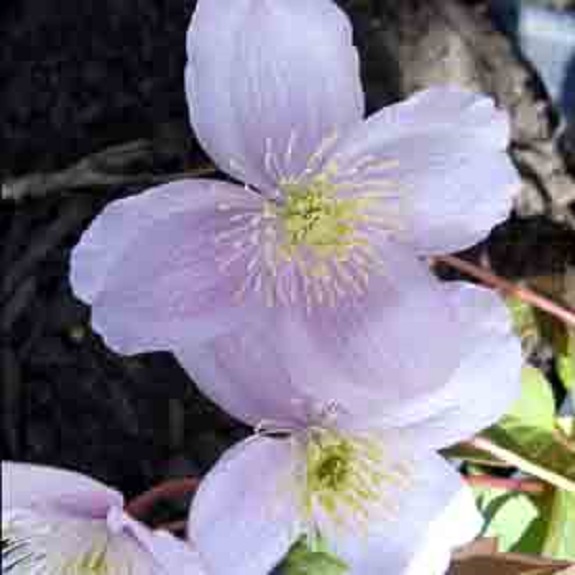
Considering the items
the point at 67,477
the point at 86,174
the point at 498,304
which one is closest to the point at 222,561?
the point at 67,477

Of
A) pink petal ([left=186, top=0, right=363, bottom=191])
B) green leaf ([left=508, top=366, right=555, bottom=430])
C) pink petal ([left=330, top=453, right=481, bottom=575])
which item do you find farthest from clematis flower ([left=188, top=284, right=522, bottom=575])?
green leaf ([left=508, top=366, right=555, bottom=430])

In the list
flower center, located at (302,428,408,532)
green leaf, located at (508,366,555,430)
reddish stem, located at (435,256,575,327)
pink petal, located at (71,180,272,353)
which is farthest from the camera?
green leaf, located at (508,366,555,430)

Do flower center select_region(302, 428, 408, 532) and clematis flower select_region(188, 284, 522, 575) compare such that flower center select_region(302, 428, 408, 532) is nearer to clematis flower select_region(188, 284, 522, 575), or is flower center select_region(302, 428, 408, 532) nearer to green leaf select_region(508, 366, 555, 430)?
clematis flower select_region(188, 284, 522, 575)

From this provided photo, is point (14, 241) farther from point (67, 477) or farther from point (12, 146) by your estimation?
point (67, 477)

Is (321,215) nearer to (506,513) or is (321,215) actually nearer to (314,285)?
(314,285)

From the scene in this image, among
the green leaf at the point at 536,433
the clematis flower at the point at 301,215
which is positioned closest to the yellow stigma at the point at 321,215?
the clematis flower at the point at 301,215

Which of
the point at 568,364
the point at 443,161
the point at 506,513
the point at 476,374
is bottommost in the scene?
the point at 506,513

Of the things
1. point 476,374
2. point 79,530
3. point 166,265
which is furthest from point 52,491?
point 476,374
